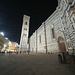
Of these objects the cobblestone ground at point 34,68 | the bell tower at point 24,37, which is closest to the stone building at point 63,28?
the cobblestone ground at point 34,68

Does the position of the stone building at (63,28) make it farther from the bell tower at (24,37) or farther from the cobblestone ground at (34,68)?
the bell tower at (24,37)

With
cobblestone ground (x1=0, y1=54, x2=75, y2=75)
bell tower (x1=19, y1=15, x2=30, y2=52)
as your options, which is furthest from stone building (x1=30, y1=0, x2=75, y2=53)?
bell tower (x1=19, y1=15, x2=30, y2=52)

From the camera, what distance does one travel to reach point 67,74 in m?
1.88

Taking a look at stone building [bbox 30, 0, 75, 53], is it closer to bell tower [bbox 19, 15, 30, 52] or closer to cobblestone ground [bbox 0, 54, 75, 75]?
cobblestone ground [bbox 0, 54, 75, 75]

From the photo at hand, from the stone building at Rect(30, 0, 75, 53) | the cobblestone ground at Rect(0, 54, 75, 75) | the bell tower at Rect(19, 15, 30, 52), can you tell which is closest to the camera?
the cobblestone ground at Rect(0, 54, 75, 75)

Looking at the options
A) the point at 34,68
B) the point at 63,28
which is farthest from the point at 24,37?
the point at 34,68

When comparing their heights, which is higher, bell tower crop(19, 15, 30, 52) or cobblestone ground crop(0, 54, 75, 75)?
bell tower crop(19, 15, 30, 52)

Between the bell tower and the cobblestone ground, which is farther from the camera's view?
the bell tower

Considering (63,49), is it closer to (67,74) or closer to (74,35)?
(74,35)

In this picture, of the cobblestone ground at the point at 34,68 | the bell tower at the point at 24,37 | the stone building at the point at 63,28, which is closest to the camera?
the cobblestone ground at the point at 34,68

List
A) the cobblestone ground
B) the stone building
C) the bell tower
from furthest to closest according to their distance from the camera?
the bell tower, the stone building, the cobblestone ground

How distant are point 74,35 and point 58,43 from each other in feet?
19.2

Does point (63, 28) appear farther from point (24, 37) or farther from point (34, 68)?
→ point (24, 37)

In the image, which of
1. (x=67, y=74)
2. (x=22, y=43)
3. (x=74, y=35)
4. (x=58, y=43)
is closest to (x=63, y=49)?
(x=58, y=43)
